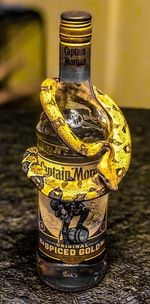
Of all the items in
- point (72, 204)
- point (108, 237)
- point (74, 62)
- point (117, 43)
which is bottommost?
point (117, 43)

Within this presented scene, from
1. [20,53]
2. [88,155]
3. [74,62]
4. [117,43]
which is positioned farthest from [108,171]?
[117,43]

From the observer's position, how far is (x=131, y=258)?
2.88 feet

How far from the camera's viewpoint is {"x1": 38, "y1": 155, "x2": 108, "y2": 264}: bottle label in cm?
77

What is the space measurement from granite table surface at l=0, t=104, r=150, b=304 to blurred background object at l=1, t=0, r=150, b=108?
1.23m

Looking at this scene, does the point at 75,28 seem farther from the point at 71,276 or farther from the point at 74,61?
the point at 71,276

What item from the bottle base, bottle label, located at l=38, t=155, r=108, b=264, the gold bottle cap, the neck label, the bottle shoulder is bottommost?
the bottle base

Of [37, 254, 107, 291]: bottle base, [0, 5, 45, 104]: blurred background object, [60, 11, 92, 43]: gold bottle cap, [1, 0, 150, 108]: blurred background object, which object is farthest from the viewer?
[1, 0, 150, 108]: blurred background object

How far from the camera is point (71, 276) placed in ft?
2.69

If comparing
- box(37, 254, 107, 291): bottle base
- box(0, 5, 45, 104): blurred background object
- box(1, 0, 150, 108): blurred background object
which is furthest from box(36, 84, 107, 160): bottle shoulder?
box(1, 0, 150, 108): blurred background object

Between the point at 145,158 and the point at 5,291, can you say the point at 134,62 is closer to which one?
the point at 145,158

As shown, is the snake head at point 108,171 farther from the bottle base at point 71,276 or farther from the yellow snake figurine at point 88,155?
the bottle base at point 71,276

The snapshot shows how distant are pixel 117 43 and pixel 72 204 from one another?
6.02 feet

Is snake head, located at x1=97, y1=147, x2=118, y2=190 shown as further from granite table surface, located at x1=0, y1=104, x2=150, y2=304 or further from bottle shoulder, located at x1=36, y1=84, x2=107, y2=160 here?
granite table surface, located at x1=0, y1=104, x2=150, y2=304

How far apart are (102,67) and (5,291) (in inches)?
74.1
